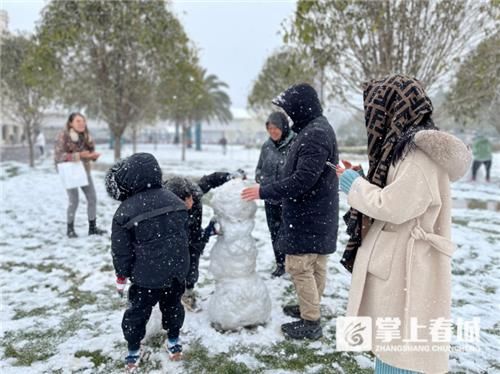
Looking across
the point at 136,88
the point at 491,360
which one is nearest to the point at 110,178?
the point at 491,360

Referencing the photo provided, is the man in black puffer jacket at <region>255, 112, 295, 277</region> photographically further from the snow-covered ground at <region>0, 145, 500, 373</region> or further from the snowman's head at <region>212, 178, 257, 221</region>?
the snowman's head at <region>212, 178, 257, 221</region>

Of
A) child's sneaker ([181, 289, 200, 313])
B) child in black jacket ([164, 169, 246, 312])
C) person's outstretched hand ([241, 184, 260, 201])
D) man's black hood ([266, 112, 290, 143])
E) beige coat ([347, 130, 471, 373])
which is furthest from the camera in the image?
man's black hood ([266, 112, 290, 143])

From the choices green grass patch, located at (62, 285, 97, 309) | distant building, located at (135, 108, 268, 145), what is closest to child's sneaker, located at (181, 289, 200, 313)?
green grass patch, located at (62, 285, 97, 309)

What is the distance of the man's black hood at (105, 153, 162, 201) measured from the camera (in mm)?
2547

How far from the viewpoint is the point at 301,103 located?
288 centimetres

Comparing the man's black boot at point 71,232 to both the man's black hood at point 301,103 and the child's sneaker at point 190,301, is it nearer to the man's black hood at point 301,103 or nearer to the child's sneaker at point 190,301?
the child's sneaker at point 190,301

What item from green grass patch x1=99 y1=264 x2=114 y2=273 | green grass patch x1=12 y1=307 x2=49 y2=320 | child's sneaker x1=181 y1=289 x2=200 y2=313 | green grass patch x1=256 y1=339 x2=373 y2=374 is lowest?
green grass patch x1=12 y1=307 x2=49 y2=320

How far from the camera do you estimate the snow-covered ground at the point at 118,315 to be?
2.80 metres

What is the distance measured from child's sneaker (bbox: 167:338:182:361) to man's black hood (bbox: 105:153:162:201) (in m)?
1.11

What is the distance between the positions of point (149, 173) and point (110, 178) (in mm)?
281

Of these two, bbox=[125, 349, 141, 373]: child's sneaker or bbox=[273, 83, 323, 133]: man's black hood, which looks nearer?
bbox=[125, 349, 141, 373]: child's sneaker

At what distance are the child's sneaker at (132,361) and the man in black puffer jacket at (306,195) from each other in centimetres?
118

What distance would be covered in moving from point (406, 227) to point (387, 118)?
0.54 m

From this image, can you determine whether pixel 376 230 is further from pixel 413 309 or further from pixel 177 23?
pixel 177 23
